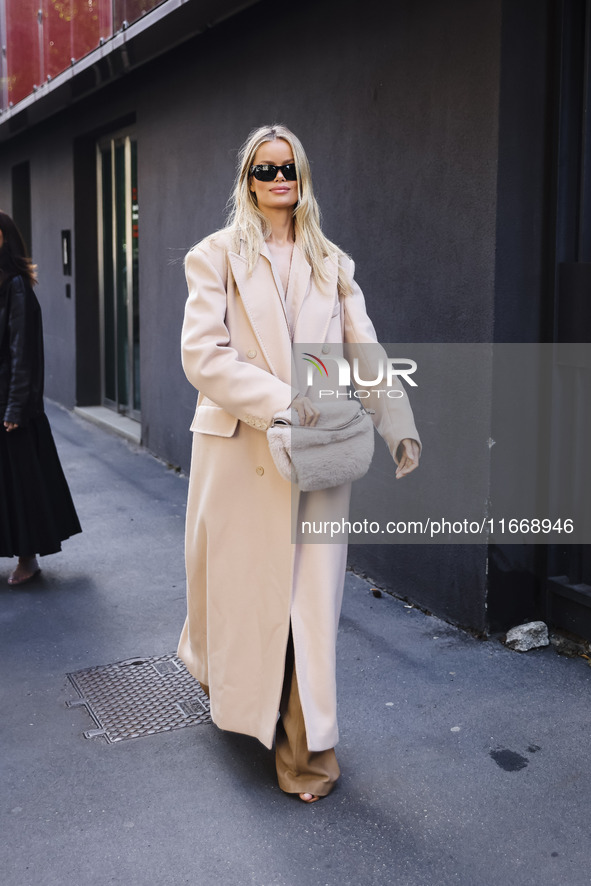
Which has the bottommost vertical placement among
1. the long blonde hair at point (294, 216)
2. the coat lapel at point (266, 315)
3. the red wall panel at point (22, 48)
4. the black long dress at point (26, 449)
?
the black long dress at point (26, 449)

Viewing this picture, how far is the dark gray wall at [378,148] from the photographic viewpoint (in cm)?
469

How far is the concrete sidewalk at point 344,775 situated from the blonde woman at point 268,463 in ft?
0.84

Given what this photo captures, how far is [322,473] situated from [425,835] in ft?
3.88

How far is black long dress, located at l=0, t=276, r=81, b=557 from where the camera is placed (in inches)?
216

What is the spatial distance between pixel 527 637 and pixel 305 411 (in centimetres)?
216

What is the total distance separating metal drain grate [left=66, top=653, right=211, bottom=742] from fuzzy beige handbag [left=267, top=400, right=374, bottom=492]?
1377mm

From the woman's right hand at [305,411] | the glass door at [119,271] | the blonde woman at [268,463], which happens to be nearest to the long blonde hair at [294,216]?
the blonde woman at [268,463]

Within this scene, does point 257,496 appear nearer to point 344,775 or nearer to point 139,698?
point 344,775

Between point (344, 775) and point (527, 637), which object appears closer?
point (344, 775)

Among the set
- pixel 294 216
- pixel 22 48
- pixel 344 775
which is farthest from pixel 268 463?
pixel 22 48

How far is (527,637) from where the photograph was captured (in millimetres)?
4734

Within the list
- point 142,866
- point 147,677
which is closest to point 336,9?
point 147,677

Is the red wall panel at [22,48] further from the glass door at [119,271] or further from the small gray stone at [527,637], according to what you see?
the small gray stone at [527,637]

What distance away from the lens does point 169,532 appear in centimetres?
680
